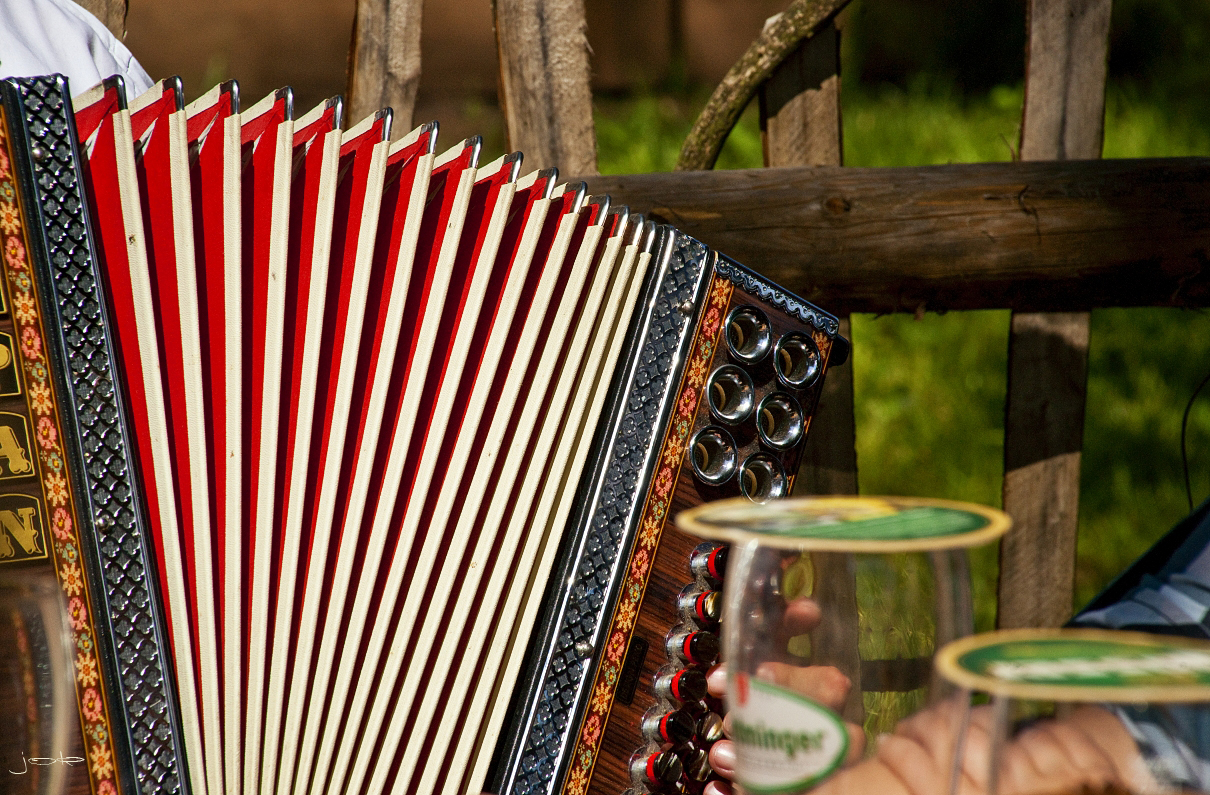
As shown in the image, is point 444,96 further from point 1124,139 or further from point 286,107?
point 286,107

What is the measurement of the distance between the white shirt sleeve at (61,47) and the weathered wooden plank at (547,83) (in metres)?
0.57

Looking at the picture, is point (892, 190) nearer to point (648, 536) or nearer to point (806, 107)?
point (806, 107)

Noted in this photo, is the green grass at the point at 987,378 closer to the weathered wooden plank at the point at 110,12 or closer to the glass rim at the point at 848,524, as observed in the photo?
the weathered wooden plank at the point at 110,12

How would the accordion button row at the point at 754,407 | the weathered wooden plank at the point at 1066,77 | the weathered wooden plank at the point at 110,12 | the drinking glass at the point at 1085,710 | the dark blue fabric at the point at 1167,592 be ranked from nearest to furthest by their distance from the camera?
the drinking glass at the point at 1085,710 < the dark blue fabric at the point at 1167,592 < the accordion button row at the point at 754,407 < the weathered wooden plank at the point at 110,12 < the weathered wooden plank at the point at 1066,77

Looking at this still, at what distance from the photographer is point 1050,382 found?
183 centimetres

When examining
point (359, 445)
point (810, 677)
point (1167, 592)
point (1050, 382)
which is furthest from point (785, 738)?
point (1050, 382)

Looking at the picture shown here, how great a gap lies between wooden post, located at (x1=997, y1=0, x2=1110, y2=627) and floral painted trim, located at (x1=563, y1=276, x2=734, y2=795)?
942 mm

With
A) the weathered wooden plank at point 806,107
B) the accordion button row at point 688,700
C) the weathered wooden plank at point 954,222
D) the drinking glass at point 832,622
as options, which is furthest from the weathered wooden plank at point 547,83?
the drinking glass at point 832,622

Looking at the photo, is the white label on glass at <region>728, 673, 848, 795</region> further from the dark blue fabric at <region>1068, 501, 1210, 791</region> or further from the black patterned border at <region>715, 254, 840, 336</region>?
the black patterned border at <region>715, 254, 840, 336</region>

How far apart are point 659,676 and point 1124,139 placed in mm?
2619

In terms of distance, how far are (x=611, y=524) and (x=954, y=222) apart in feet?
2.91

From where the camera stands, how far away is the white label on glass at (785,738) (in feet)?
1.84

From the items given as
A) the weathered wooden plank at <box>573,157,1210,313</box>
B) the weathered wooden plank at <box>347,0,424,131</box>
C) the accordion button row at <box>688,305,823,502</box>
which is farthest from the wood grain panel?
the weathered wooden plank at <box>347,0,424,131</box>

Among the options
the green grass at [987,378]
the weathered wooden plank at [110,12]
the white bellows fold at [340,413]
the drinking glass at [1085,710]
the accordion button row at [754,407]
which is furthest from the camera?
the green grass at [987,378]
